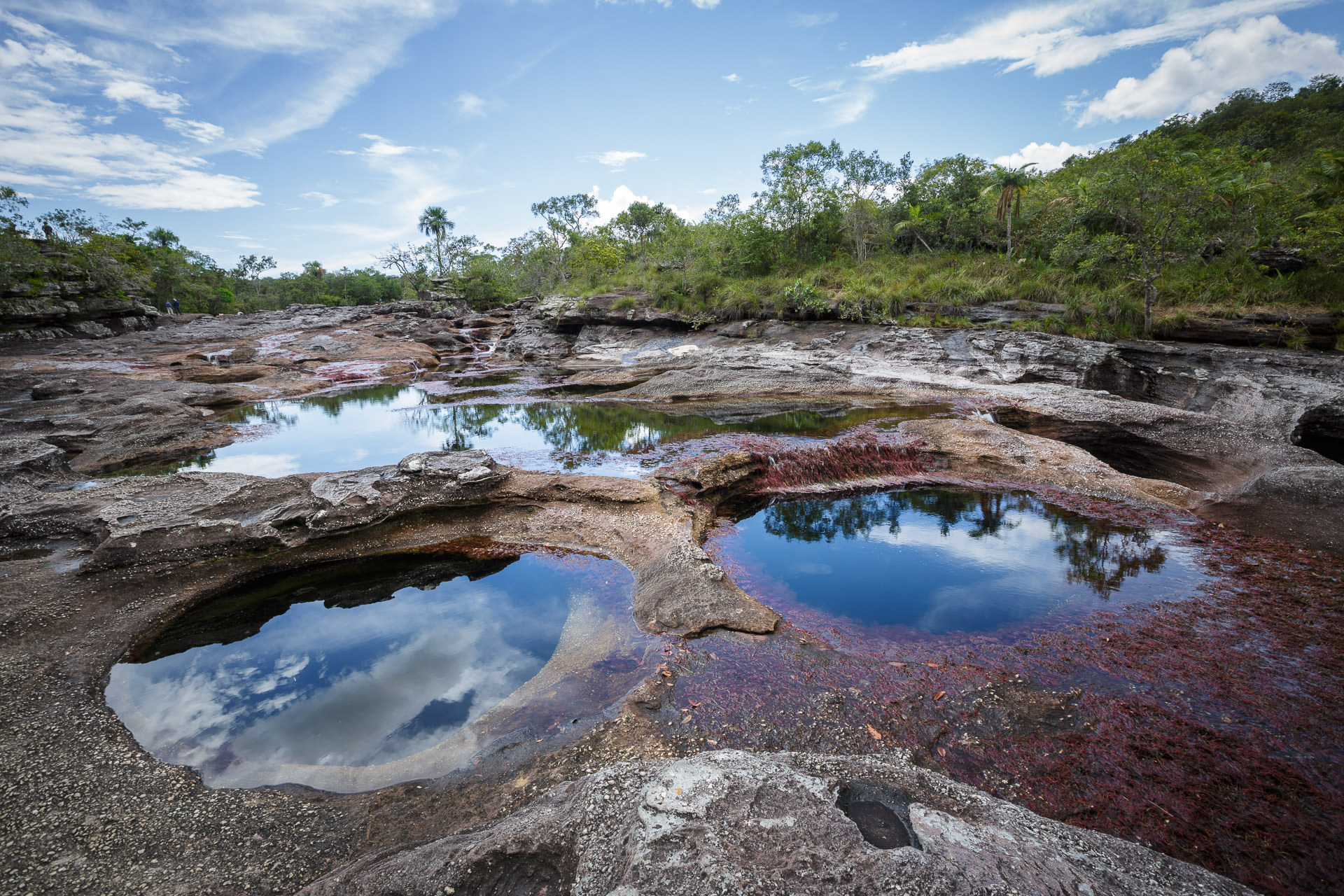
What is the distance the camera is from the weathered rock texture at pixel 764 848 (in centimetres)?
226

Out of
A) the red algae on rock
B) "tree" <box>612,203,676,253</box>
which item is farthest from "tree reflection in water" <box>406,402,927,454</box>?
"tree" <box>612,203,676,253</box>

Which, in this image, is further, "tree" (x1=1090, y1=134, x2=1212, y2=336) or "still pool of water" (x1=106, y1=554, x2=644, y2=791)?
"tree" (x1=1090, y1=134, x2=1212, y2=336)

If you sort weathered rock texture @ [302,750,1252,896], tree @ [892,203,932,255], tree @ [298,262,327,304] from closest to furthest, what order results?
weathered rock texture @ [302,750,1252,896] < tree @ [892,203,932,255] < tree @ [298,262,327,304]

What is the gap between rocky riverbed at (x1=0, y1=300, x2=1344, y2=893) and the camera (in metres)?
2.66

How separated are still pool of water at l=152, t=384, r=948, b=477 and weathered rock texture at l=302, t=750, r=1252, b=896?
8.53 meters

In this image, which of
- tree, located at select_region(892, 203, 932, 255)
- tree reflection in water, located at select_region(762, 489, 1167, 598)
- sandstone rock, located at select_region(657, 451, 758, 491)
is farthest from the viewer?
tree, located at select_region(892, 203, 932, 255)

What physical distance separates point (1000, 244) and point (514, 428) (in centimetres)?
2640

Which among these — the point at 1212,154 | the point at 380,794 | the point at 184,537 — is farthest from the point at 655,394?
the point at 1212,154

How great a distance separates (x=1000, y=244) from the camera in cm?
2639

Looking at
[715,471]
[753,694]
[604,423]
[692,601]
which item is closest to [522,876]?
[753,694]

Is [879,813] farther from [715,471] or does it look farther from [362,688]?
[715,471]

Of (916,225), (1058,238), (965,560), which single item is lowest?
(965,560)

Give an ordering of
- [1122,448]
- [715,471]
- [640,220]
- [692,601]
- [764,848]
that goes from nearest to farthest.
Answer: [764,848] → [692,601] → [715,471] → [1122,448] → [640,220]

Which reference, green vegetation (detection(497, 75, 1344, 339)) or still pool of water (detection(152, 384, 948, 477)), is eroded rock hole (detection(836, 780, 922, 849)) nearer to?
still pool of water (detection(152, 384, 948, 477))
